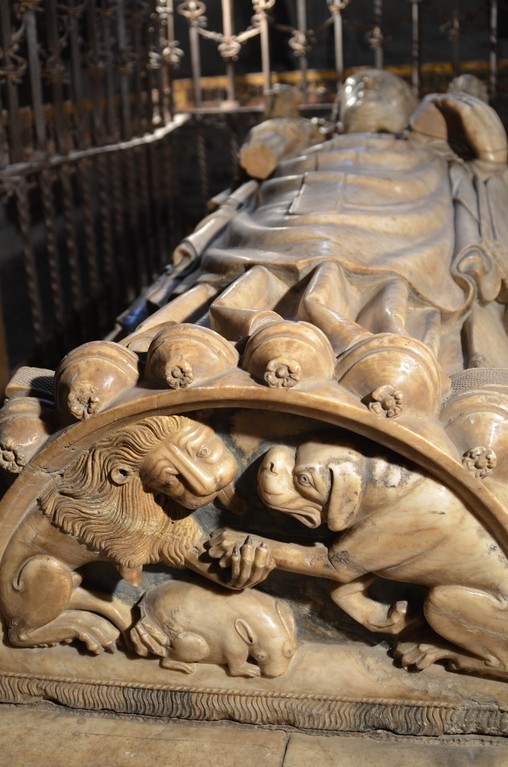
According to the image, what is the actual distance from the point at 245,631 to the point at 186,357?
79cm

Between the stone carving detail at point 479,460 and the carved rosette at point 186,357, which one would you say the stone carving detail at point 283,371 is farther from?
the stone carving detail at point 479,460

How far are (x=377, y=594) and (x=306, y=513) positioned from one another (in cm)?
43

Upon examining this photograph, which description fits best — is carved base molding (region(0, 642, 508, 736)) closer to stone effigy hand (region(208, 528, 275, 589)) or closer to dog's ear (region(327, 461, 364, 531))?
stone effigy hand (region(208, 528, 275, 589))

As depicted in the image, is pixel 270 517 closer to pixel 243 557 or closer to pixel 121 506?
pixel 243 557

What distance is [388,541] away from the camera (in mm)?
2385

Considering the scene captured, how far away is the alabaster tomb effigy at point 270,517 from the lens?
7.65ft

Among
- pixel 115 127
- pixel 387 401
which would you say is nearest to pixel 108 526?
pixel 387 401

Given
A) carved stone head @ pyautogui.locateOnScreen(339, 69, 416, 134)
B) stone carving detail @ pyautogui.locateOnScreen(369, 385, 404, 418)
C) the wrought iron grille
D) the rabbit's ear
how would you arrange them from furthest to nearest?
1. the wrought iron grille
2. carved stone head @ pyautogui.locateOnScreen(339, 69, 416, 134)
3. the rabbit's ear
4. stone carving detail @ pyautogui.locateOnScreen(369, 385, 404, 418)

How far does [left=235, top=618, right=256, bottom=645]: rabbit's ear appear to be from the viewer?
104 inches

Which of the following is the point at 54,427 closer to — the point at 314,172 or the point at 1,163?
the point at 314,172

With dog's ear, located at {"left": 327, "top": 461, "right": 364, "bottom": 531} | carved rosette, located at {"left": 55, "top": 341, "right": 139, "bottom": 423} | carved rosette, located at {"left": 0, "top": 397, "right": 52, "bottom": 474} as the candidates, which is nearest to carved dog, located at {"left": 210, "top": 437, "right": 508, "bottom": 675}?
dog's ear, located at {"left": 327, "top": 461, "right": 364, "bottom": 531}

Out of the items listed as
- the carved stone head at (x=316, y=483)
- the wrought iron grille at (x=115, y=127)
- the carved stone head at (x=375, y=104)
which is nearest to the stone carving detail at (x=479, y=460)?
the carved stone head at (x=316, y=483)

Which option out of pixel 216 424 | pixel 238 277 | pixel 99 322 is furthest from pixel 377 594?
pixel 99 322

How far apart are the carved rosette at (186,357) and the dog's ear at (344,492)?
14.0 inches
